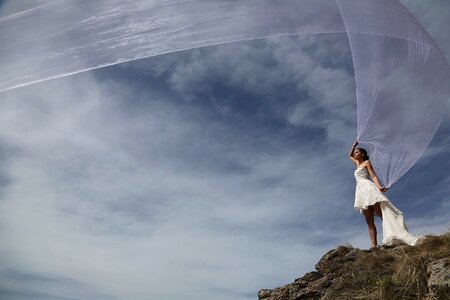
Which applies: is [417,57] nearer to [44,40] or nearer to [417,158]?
[417,158]

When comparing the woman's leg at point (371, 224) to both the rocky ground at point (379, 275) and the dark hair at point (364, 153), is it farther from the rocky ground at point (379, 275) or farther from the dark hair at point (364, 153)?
the dark hair at point (364, 153)

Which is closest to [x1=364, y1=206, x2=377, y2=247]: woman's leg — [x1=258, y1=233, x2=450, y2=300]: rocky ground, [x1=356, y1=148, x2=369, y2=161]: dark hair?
[x1=258, y1=233, x2=450, y2=300]: rocky ground

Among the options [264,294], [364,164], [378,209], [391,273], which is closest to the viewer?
[391,273]

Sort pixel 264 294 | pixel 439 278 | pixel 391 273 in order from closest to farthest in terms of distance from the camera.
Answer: pixel 439 278 < pixel 391 273 < pixel 264 294

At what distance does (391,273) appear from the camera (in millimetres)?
9875

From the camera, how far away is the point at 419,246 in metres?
10.3

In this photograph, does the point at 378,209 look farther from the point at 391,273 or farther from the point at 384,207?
the point at 391,273

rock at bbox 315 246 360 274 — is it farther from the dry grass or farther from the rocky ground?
the dry grass

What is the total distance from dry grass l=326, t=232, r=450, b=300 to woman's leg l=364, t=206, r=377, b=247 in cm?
119

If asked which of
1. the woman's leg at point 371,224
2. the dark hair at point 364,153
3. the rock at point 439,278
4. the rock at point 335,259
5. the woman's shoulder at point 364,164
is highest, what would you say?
the dark hair at point 364,153

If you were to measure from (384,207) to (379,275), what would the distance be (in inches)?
116

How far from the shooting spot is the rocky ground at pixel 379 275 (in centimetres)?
900

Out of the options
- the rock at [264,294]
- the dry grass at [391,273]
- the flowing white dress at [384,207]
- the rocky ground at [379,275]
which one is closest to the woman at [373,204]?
the flowing white dress at [384,207]

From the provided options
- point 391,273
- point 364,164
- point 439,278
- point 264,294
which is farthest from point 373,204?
point 264,294
